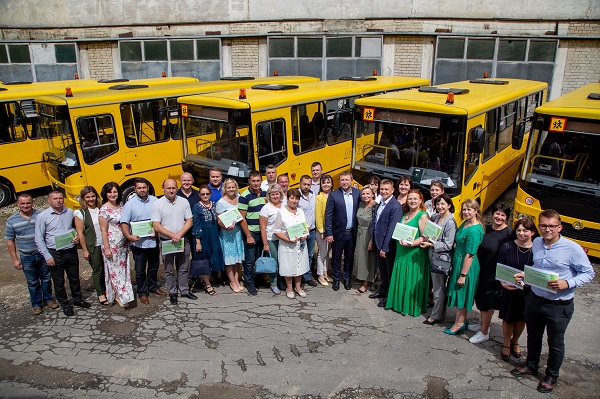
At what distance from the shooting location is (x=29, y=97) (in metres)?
11.2

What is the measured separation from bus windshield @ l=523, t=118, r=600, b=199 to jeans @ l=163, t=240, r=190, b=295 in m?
5.56

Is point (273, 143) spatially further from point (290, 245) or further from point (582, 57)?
point (582, 57)

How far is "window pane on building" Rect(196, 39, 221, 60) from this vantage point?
61.6 ft

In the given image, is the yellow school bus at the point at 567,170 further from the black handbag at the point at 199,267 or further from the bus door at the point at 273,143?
the black handbag at the point at 199,267

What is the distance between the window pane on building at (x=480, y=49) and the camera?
1623 centimetres

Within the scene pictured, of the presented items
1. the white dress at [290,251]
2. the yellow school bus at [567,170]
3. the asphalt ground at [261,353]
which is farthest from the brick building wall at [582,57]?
the white dress at [290,251]

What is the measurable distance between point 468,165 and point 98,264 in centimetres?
572

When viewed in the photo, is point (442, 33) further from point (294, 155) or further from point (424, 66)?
point (294, 155)

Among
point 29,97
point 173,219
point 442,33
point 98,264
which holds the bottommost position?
point 98,264

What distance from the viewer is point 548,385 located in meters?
4.90

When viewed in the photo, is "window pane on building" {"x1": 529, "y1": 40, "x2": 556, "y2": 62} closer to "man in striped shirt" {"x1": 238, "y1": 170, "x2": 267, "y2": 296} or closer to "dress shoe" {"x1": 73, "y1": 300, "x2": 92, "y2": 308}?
"man in striped shirt" {"x1": 238, "y1": 170, "x2": 267, "y2": 296}

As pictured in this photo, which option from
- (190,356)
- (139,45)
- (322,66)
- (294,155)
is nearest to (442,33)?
(322,66)

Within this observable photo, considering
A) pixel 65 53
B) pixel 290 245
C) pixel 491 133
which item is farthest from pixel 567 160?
pixel 65 53

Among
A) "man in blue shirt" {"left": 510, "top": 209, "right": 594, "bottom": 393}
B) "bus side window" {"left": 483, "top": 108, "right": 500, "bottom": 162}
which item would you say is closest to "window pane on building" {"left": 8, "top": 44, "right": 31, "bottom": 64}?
"bus side window" {"left": 483, "top": 108, "right": 500, "bottom": 162}
